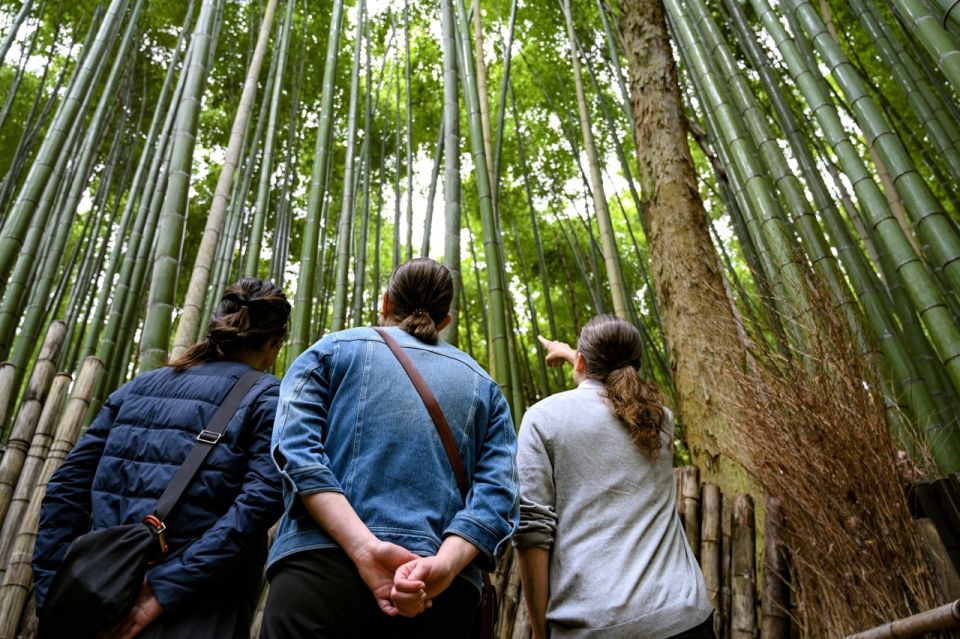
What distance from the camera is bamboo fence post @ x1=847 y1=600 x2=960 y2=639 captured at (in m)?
1.10

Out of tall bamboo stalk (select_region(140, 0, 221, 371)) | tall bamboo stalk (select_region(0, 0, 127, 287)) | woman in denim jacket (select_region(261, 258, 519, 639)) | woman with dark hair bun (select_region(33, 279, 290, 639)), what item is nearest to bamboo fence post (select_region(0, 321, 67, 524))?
tall bamboo stalk (select_region(0, 0, 127, 287))

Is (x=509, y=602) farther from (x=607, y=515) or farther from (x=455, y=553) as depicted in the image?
(x=455, y=553)

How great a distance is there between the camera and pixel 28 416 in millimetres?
2059

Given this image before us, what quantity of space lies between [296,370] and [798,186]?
76.3 inches

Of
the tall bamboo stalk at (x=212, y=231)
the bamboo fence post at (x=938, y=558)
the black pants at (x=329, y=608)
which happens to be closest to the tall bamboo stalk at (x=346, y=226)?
the tall bamboo stalk at (x=212, y=231)

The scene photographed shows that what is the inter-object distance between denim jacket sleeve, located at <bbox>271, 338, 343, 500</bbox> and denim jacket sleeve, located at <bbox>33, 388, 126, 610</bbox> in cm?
46

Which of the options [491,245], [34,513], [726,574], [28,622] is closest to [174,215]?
[34,513]

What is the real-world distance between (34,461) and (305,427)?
1.51 m

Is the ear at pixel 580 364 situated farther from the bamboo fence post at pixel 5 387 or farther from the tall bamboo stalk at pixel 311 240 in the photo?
the bamboo fence post at pixel 5 387

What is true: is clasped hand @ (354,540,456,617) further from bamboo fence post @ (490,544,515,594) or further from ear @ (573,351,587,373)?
bamboo fence post @ (490,544,515,594)

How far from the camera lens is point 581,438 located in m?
1.34

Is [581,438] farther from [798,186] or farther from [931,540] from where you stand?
[798,186]

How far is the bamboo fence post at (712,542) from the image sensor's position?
1.83m

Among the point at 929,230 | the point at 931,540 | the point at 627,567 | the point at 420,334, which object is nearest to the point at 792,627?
the point at 931,540
